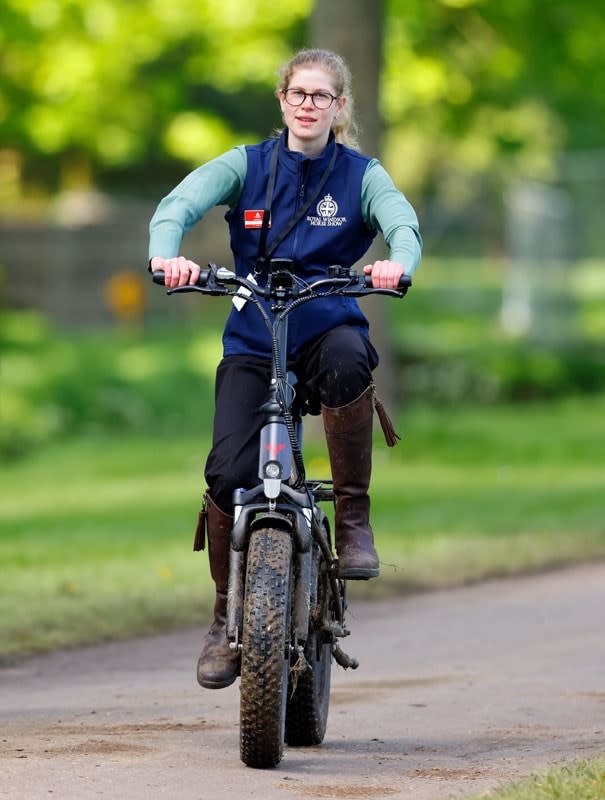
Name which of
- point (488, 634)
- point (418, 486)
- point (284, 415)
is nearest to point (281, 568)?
point (284, 415)

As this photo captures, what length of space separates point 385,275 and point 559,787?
1.59 metres

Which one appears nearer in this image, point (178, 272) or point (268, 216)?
point (178, 272)

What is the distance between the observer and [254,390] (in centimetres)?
593

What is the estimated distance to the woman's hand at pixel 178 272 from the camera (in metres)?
5.53

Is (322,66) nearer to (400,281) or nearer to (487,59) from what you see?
(400,281)

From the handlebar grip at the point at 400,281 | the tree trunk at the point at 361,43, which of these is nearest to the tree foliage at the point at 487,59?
the tree trunk at the point at 361,43

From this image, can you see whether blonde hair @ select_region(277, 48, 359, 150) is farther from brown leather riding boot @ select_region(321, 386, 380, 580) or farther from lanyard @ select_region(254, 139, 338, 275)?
brown leather riding boot @ select_region(321, 386, 380, 580)

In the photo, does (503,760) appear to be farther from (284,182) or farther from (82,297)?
(82,297)

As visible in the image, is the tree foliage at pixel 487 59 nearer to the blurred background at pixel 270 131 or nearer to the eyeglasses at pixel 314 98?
the blurred background at pixel 270 131

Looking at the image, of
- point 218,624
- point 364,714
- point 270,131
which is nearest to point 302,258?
point 218,624

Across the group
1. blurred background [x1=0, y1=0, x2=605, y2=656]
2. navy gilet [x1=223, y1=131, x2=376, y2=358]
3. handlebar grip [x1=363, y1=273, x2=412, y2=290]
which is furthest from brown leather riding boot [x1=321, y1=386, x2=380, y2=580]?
blurred background [x1=0, y1=0, x2=605, y2=656]

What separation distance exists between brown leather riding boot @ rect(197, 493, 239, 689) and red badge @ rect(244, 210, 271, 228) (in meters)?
0.87

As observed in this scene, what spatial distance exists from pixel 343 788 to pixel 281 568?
26.2 inches

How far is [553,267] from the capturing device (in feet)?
90.2
